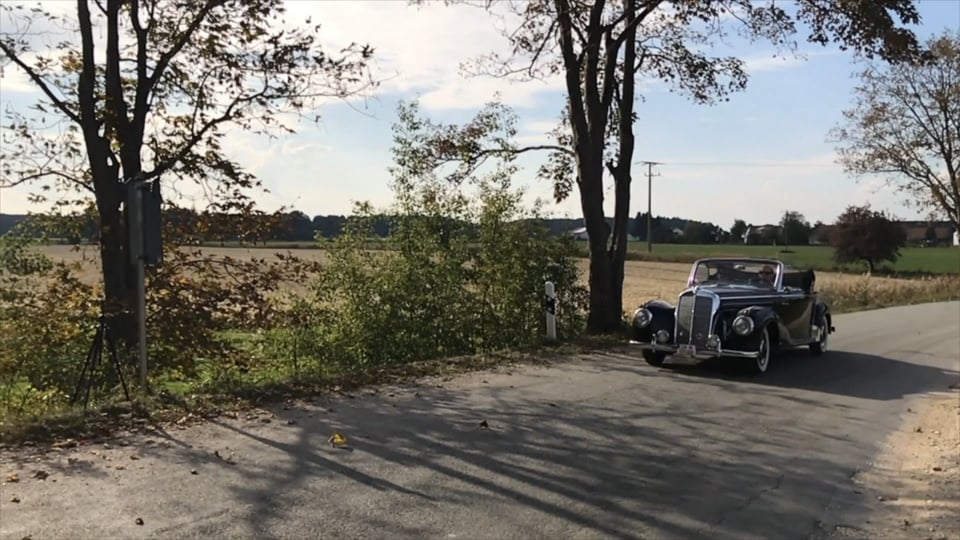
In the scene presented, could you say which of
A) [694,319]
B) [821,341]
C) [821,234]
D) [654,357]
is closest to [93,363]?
[654,357]

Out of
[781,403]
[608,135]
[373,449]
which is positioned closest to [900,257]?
[608,135]

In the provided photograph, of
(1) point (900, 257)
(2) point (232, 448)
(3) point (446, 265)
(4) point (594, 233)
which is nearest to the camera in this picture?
(2) point (232, 448)

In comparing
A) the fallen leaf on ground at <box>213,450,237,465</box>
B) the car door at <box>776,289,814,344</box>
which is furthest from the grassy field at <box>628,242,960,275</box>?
the fallen leaf on ground at <box>213,450,237,465</box>

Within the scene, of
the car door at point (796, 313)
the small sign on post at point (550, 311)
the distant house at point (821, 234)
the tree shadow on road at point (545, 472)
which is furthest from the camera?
the distant house at point (821, 234)

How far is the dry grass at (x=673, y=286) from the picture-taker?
38.3 feet

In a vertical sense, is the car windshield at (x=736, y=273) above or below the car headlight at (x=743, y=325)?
above

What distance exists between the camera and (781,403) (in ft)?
34.5

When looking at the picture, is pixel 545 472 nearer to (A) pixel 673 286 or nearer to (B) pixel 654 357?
(B) pixel 654 357

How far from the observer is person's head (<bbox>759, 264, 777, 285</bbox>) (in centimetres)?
1395

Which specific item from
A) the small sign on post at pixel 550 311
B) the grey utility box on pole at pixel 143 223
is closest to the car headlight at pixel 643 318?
the small sign on post at pixel 550 311

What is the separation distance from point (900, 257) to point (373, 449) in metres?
73.5

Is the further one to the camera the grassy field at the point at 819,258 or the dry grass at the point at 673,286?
the grassy field at the point at 819,258

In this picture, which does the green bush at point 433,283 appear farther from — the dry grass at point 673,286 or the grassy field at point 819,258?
the grassy field at point 819,258

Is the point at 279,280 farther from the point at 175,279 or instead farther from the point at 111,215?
the point at 111,215
